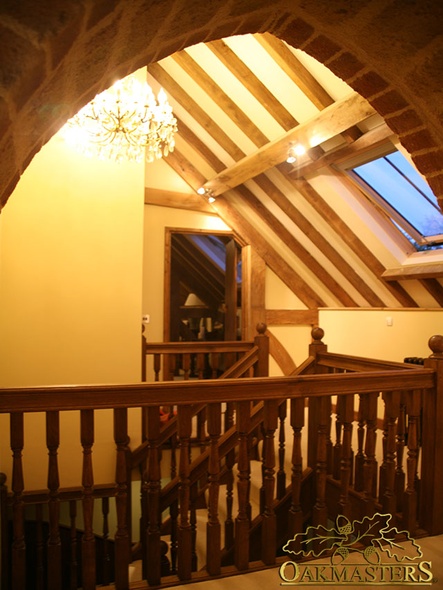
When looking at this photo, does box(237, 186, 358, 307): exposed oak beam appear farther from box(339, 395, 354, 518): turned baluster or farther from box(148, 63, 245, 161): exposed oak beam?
box(339, 395, 354, 518): turned baluster

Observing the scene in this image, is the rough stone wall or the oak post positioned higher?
the rough stone wall

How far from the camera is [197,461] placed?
108 inches

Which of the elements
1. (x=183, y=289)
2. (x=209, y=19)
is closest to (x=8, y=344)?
(x=209, y=19)

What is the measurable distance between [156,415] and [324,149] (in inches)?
139

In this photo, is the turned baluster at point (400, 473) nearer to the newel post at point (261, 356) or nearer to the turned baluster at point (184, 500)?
the turned baluster at point (184, 500)

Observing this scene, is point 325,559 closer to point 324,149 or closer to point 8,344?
point 8,344

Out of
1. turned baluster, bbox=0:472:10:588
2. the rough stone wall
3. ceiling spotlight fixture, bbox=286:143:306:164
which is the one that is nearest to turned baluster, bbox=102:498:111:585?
turned baluster, bbox=0:472:10:588

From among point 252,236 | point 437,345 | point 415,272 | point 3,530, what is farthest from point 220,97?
point 3,530

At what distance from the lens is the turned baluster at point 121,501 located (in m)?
1.77

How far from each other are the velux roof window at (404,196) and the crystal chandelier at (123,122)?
2.12 m

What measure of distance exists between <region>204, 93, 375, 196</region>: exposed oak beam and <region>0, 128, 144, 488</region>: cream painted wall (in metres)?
1.29

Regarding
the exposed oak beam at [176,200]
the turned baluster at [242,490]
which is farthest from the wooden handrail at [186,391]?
the exposed oak beam at [176,200]

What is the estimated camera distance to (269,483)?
198 centimetres

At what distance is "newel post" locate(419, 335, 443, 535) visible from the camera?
7.50 ft
